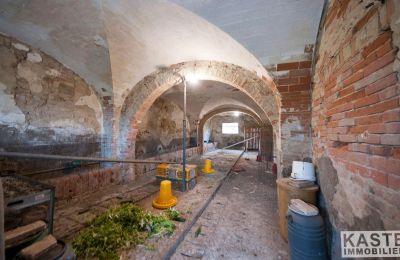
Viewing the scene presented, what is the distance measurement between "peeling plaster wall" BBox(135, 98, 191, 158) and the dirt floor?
1.95m

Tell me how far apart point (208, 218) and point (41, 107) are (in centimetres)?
410

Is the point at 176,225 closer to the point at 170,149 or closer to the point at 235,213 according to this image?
the point at 235,213

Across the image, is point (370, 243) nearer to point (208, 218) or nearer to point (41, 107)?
point (208, 218)

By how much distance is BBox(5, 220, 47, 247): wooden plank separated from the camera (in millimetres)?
1479

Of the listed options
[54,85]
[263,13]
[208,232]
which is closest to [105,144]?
[54,85]

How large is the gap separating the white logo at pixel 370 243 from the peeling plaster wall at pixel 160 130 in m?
6.02

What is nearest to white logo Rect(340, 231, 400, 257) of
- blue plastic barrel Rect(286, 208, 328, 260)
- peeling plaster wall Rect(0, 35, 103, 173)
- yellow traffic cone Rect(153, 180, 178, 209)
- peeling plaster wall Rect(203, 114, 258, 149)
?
blue plastic barrel Rect(286, 208, 328, 260)

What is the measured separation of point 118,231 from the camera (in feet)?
7.51

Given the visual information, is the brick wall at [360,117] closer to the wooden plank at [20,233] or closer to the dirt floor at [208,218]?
the dirt floor at [208,218]

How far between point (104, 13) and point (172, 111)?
224 inches

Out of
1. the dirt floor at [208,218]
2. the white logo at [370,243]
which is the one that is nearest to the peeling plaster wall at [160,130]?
the dirt floor at [208,218]

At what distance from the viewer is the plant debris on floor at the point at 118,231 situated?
2048 millimetres

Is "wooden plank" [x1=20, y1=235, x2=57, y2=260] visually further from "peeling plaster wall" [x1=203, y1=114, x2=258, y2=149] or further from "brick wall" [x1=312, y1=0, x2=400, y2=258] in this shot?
"peeling plaster wall" [x1=203, y1=114, x2=258, y2=149]

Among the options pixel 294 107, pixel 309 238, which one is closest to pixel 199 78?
pixel 294 107
